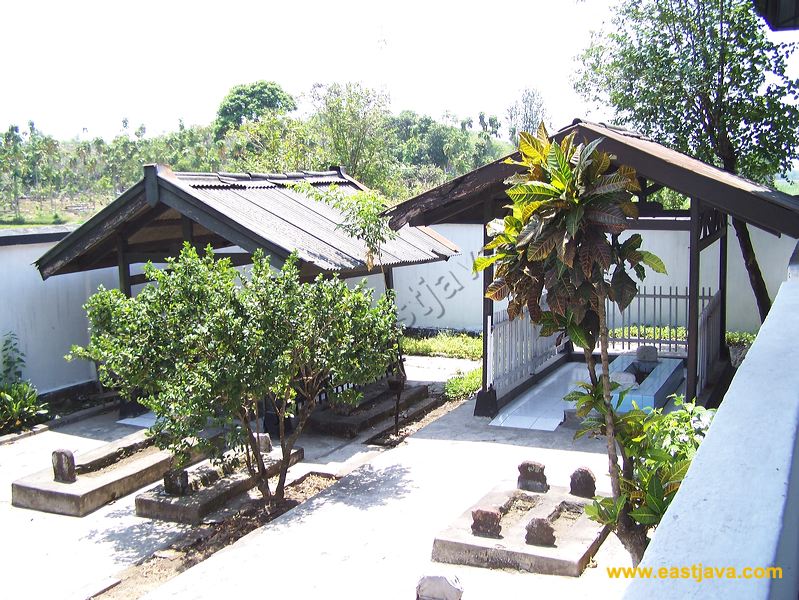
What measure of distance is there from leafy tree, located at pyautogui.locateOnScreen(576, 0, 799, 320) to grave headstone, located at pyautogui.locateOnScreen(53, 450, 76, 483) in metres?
11.8

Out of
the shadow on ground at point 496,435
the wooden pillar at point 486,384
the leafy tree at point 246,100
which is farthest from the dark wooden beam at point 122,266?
the leafy tree at point 246,100

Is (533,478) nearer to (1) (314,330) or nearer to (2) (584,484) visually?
(2) (584,484)

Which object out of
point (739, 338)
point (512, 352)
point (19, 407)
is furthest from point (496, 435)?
point (739, 338)

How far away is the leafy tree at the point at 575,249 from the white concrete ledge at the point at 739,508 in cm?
327

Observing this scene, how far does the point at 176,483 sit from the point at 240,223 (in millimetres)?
3636

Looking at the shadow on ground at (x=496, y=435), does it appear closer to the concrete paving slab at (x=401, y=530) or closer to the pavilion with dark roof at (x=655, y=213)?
the concrete paving slab at (x=401, y=530)

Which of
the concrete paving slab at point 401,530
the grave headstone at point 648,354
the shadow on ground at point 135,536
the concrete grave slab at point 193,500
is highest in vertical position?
the grave headstone at point 648,354

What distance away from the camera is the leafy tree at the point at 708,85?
1417 centimetres

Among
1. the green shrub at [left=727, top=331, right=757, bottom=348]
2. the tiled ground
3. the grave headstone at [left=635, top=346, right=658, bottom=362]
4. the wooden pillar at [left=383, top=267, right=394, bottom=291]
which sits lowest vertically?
the tiled ground

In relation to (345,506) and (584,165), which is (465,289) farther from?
(584,165)

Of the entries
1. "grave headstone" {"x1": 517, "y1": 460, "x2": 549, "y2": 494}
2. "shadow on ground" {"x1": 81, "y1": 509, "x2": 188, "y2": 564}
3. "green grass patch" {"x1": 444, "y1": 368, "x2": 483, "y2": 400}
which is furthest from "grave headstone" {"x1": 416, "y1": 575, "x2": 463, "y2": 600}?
"green grass patch" {"x1": 444, "y1": 368, "x2": 483, "y2": 400}

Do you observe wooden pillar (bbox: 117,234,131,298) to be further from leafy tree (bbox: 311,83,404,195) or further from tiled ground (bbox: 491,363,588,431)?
leafy tree (bbox: 311,83,404,195)

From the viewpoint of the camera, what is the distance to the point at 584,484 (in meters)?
7.41

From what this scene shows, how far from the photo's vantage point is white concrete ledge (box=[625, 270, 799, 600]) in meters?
1.17
